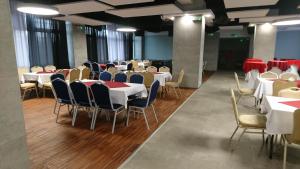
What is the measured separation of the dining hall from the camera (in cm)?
250

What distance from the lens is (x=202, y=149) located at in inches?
122

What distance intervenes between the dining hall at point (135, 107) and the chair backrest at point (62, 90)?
Result: 0.03 metres

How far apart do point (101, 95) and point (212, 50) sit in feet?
41.7

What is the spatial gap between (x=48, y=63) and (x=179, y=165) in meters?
7.61

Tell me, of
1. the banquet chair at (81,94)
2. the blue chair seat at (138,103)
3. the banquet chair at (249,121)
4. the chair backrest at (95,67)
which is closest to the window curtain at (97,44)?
the chair backrest at (95,67)

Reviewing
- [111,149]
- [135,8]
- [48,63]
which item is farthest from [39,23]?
[111,149]

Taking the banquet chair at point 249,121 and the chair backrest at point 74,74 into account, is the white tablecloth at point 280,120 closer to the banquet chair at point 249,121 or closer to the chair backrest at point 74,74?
the banquet chair at point 249,121

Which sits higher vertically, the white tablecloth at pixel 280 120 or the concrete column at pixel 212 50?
the concrete column at pixel 212 50

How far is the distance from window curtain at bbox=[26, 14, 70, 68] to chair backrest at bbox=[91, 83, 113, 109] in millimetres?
5357

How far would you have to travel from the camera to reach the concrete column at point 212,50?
47.6 feet

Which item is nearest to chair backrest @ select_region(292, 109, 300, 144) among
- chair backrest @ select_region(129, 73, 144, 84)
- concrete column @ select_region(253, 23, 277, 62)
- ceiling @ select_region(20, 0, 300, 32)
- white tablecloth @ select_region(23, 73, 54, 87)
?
chair backrest @ select_region(129, 73, 144, 84)

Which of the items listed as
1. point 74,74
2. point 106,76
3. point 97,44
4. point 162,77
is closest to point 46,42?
point 74,74

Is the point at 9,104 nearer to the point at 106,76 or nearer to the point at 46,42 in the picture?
the point at 106,76

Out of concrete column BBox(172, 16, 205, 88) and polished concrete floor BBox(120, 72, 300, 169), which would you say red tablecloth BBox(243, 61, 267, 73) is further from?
polished concrete floor BBox(120, 72, 300, 169)
